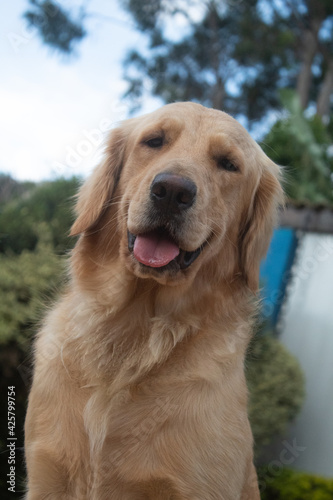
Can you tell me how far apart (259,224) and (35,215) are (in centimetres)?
301

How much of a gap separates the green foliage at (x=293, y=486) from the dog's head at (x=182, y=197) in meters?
2.89

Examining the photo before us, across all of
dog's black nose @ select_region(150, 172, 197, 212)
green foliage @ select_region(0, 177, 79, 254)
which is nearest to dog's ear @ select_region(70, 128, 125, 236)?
dog's black nose @ select_region(150, 172, 197, 212)

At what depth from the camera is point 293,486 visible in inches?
169

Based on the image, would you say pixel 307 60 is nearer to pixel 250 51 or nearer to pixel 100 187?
pixel 250 51

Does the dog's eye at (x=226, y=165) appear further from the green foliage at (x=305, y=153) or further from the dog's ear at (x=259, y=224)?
the green foliage at (x=305, y=153)

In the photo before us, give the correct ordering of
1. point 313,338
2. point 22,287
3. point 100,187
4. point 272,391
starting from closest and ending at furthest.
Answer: point 100,187
point 22,287
point 272,391
point 313,338

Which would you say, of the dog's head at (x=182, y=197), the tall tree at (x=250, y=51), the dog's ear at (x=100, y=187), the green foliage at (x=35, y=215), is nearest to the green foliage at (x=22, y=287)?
the green foliage at (x=35, y=215)

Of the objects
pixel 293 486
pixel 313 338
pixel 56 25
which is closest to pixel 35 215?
pixel 56 25

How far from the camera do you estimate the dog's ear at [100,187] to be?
2.32m

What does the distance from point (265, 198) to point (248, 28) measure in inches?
433

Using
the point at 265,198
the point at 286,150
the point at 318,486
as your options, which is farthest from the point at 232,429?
the point at 286,150

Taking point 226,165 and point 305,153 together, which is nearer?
point 226,165

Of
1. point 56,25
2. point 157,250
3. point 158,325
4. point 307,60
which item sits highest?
point 307,60

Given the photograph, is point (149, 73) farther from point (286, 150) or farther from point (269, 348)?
point (269, 348)
